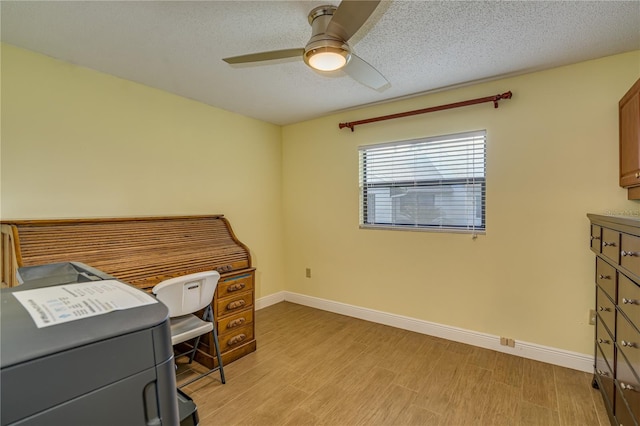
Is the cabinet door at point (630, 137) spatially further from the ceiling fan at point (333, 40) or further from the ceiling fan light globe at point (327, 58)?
the ceiling fan light globe at point (327, 58)

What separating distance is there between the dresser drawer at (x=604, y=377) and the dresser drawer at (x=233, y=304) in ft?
8.04

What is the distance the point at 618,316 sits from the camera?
159 centimetres

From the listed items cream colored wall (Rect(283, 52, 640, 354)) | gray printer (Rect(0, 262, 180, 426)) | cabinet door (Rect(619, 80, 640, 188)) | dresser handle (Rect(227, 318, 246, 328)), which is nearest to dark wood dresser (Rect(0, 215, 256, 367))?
dresser handle (Rect(227, 318, 246, 328))

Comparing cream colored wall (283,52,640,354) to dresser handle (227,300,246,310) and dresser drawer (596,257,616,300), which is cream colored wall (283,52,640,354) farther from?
dresser handle (227,300,246,310)

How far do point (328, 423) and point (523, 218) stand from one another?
215 centimetres

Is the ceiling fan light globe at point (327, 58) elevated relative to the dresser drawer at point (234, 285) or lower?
elevated

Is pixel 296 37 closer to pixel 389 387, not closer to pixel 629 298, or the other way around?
pixel 629 298

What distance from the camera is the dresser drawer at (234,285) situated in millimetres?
2506

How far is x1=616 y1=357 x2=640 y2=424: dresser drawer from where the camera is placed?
1.32 metres

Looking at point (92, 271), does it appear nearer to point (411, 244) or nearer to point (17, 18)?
point (17, 18)

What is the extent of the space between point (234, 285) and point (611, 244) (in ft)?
8.30

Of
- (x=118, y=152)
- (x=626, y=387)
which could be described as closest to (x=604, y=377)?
(x=626, y=387)

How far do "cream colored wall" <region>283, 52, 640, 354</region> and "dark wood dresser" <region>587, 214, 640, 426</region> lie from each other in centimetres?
34

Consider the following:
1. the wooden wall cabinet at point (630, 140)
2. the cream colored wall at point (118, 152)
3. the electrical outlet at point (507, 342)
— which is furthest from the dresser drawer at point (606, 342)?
the cream colored wall at point (118, 152)
